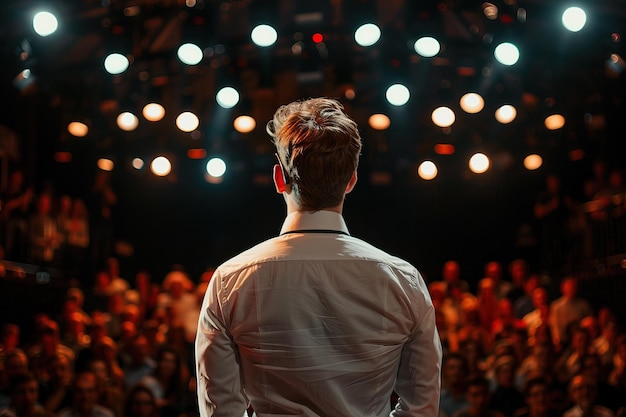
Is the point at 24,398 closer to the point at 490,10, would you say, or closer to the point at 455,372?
the point at 455,372

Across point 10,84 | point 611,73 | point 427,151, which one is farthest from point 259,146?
point 611,73

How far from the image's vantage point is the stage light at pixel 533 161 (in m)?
10.9

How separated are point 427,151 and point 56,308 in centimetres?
502

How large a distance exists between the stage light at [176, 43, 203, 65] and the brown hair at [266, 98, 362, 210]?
5.46 meters

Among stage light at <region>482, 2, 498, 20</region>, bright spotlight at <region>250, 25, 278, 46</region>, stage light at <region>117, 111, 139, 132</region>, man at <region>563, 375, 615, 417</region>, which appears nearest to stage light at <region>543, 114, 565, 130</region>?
stage light at <region>482, 2, 498, 20</region>

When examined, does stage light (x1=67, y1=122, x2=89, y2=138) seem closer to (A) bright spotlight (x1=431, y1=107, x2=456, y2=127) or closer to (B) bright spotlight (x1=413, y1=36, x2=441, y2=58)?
(A) bright spotlight (x1=431, y1=107, x2=456, y2=127)

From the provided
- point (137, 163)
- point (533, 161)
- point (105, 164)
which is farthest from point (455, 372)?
point (105, 164)

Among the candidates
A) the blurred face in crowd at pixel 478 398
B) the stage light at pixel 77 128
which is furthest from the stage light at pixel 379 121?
the blurred face in crowd at pixel 478 398

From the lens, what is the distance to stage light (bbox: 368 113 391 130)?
9656 mm

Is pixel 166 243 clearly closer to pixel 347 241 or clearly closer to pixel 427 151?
pixel 427 151

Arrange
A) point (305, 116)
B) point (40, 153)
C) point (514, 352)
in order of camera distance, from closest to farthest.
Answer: point (305, 116)
point (514, 352)
point (40, 153)

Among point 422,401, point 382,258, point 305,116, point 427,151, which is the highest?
point 427,151

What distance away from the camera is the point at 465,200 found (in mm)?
12523

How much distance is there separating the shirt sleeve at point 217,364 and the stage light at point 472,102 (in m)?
6.98
